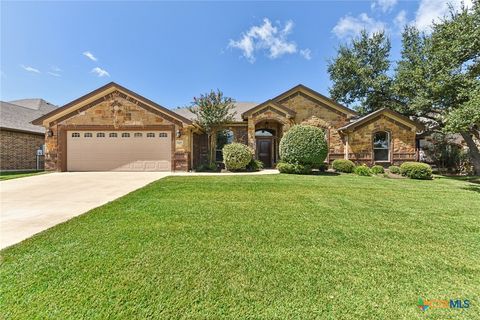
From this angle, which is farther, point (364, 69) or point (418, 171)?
point (364, 69)

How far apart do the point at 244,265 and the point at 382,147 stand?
15.2 meters

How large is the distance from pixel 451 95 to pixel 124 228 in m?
17.7

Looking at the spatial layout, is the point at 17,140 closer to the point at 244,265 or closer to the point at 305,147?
the point at 305,147

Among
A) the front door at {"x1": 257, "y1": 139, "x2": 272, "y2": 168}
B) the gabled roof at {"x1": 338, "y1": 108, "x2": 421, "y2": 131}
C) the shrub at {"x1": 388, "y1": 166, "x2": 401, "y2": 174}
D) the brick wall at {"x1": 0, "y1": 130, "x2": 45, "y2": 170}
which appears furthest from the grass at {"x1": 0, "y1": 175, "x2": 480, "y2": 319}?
the brick wall at {"x1": 0, "y1": 130, "x2": 45, "y2": 170}

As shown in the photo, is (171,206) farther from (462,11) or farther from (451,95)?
(462,11)

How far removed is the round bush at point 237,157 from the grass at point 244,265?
7592 millimetres

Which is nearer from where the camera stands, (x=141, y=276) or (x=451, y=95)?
(x=141, y=276)

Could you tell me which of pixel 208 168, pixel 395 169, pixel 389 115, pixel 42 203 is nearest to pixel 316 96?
pixel 389 115

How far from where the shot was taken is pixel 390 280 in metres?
2.60

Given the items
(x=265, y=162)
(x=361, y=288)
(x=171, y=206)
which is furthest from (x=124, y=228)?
(x=265, y=162)

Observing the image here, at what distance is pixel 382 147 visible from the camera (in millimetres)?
14367

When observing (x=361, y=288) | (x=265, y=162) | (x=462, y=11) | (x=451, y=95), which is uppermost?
(x=462, y=11)

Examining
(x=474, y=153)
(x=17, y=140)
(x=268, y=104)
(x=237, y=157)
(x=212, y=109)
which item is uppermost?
(x=268, y=104)

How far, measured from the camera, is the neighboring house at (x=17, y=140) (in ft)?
46.8
